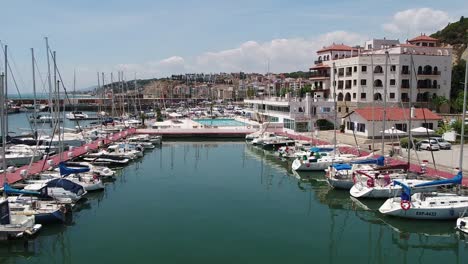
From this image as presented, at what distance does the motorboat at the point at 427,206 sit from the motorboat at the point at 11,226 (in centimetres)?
2091

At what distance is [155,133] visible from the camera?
237 feet

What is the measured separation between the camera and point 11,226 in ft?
75.6

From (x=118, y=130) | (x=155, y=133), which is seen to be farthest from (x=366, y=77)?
(x=118, y=130)

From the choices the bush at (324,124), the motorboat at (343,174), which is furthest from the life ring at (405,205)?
the bush at (324,124)

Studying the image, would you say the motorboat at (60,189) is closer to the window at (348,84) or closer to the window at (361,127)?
the window at (361,127)

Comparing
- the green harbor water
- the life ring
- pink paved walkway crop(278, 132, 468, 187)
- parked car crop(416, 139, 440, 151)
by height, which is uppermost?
parked car crop(416, 139, 440, 151)

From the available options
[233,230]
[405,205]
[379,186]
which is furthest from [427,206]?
[233,230]

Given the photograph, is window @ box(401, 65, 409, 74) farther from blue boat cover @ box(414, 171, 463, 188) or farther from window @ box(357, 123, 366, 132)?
blue boat cover @ box(414, 171, 463, 188)

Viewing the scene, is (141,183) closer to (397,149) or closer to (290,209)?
(290,209)

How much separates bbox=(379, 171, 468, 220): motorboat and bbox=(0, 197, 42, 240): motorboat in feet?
68.6

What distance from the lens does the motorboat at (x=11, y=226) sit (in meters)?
22.9

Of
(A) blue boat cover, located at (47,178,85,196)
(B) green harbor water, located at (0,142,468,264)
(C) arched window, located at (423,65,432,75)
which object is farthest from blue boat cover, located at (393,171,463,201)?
(C) arched window, located at (423,65,432,75)

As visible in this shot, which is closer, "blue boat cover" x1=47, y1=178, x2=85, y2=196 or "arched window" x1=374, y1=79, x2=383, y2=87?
"blue boat cover" x1=47, y1=178, x2=85, y2=196

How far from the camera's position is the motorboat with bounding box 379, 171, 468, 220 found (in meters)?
26.4
